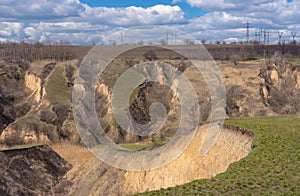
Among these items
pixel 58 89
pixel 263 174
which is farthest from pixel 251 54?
pixel 263 174

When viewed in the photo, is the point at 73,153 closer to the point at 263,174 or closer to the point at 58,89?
the point at 58,89

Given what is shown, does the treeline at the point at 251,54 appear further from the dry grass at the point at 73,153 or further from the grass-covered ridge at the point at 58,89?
the dry grass at the point at 73,153

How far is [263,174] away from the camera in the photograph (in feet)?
66.5

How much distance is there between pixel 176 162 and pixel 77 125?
144ft

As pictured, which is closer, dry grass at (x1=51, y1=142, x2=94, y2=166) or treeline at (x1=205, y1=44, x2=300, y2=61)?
dry grass at (x1=51, y1=142, x2=94, y2=166)

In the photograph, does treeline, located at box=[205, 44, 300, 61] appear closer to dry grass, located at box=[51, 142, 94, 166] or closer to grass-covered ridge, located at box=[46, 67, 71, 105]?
grass-covered ridge, located at box=[46, 67, 71, 105]

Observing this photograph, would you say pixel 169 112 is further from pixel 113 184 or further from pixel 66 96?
pixel 113 184

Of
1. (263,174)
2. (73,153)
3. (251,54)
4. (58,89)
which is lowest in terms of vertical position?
(73,153)

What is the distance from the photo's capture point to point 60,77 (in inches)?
3735

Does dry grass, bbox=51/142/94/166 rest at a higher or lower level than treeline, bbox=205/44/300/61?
lower

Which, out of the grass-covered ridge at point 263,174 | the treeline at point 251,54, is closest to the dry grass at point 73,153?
the grass-covered ridge at point 263,174

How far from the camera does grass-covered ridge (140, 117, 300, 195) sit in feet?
60.1

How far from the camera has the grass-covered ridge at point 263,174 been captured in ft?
60.1

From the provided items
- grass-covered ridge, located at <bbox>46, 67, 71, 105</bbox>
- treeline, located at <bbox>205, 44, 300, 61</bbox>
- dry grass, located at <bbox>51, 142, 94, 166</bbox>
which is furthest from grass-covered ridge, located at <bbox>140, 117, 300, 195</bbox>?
treeline, located at <bbox>205, 44, 300, 61</bbox>
